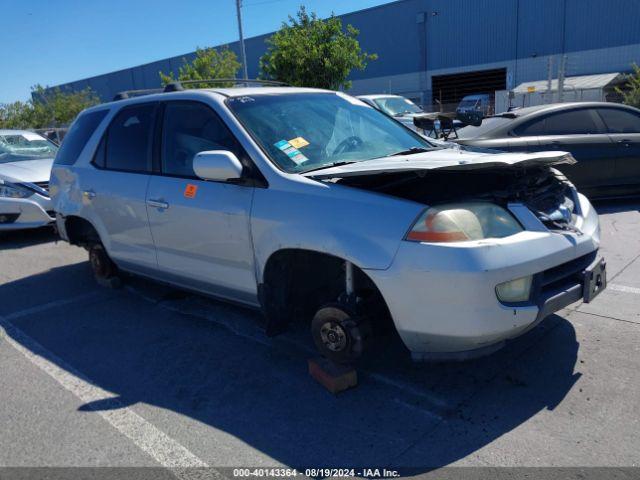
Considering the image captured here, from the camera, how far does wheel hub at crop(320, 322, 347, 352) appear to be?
3.13 metres

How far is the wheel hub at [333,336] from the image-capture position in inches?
123

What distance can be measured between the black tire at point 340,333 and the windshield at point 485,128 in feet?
15.5

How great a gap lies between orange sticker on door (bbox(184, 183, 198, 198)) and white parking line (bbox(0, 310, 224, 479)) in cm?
142

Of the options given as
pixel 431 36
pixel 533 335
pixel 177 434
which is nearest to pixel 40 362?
pixel 177 434

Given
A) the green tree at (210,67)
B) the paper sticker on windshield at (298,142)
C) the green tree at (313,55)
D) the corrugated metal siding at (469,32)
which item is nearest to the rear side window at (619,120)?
the paper sticker on windshield at (298,142)

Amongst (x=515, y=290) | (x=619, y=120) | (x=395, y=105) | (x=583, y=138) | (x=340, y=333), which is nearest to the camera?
(x=515, y=290)

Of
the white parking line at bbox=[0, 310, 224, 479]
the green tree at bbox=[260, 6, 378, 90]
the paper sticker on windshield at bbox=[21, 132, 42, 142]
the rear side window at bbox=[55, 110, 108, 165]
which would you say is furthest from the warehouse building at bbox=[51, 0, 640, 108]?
the white parking line at bbox=[0, 310, 224, 479]

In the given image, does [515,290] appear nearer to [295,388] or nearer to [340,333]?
[340,333]

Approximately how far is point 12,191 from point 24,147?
6.71 feet

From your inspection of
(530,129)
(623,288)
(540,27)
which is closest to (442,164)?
(623,288)

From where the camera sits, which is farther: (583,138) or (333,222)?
(583,138)

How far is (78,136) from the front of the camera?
5.21m

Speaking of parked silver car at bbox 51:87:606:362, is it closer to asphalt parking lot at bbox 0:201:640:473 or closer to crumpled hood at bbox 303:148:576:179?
crumpled hood at bbox 303:148:576:179

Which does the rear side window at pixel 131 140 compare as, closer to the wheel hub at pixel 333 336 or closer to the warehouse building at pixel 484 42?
the wheel hub at pixel 333 336
